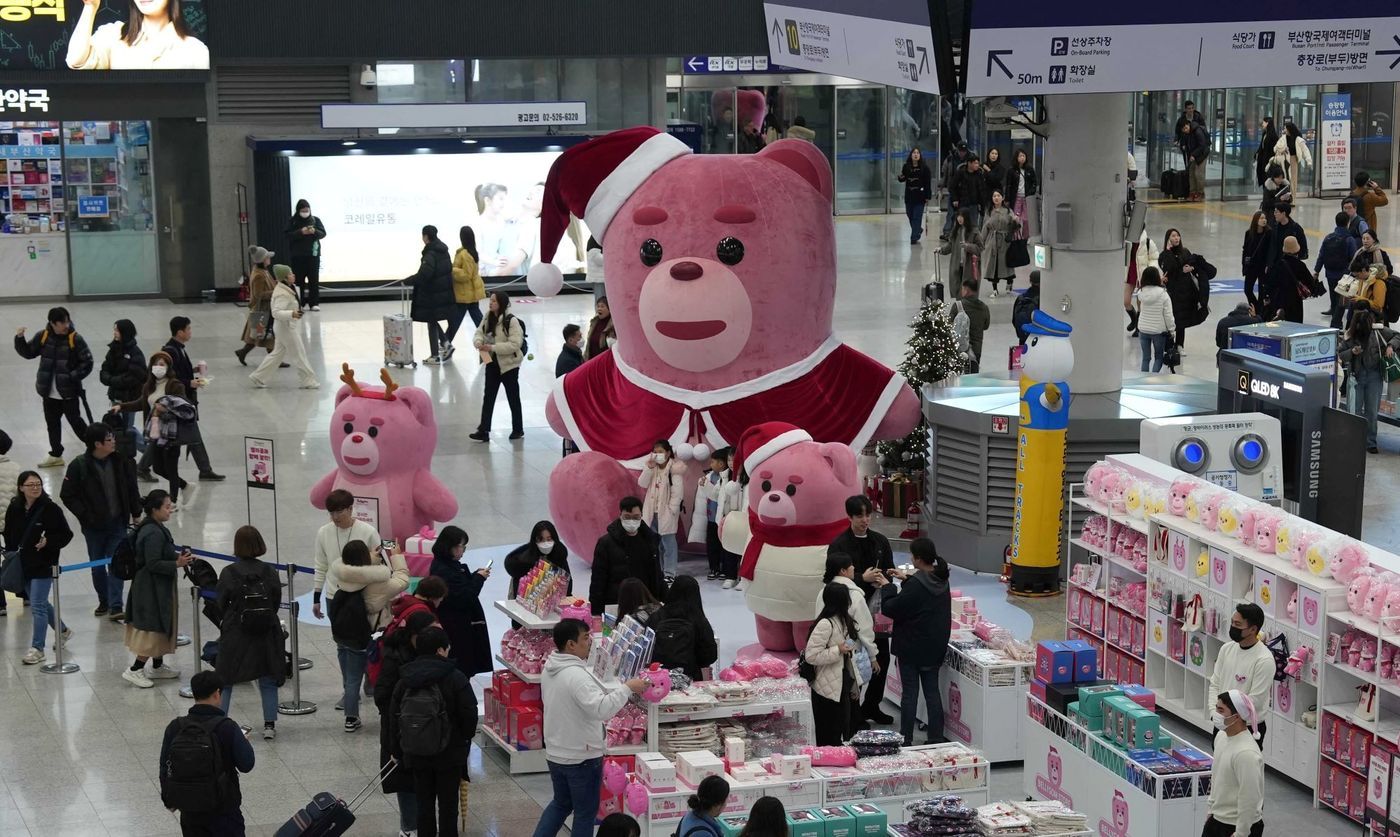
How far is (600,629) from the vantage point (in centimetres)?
1010

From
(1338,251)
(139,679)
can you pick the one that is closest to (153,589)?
(139,679)

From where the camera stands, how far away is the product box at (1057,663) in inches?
373

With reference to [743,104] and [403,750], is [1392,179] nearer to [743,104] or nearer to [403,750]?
[743,104]

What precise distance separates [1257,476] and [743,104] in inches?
931

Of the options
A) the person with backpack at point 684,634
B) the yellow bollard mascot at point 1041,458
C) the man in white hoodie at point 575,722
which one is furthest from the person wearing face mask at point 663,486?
the man in white hoodie at point 575,722

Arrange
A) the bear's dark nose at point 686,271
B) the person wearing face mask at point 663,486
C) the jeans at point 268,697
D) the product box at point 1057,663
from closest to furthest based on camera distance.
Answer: the product box at point 1057,663 → the jeans at point 268,697 → the bear's dark nose at point 686,271 → the person wearing face mask at point 663,486

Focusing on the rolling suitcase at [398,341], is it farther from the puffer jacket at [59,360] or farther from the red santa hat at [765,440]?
the red santa hat at [765,440]

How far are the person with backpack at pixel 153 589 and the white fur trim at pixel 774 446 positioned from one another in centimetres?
346

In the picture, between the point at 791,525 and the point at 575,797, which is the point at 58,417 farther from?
the point at 575,797

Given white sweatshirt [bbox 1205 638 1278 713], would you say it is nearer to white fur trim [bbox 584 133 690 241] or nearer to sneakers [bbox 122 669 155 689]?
white fur trim [bbox 584 133 690 241]

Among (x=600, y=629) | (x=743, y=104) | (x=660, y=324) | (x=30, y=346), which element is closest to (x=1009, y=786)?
(x=600, y=629)

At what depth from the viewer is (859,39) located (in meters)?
13.4

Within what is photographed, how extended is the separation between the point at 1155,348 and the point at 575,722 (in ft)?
41.3

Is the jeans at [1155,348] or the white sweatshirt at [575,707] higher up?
the jeans at [1155,348]
